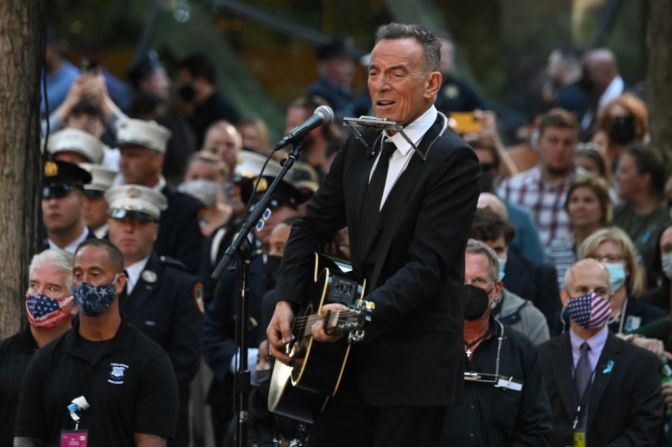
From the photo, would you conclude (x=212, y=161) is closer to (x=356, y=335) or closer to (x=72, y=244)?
(x=72, y=244)

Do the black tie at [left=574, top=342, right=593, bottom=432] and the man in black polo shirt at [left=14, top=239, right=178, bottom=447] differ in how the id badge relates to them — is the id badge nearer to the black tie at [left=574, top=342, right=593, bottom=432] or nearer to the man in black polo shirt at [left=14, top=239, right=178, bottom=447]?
→ the man in black polo shirt at [left=14, top=239, right=178, bottom=447]

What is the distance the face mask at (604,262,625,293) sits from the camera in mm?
10281

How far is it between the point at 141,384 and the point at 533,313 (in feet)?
8.42

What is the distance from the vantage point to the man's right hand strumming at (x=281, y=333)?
6.91 meters

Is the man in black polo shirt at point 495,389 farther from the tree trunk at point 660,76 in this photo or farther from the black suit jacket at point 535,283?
the tree trunk at point 660,76

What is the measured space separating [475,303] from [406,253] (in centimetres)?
200

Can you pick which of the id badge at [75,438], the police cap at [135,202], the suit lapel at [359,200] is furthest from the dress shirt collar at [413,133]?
the police cap at [135,202]

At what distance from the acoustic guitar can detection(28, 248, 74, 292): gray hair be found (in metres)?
2.68

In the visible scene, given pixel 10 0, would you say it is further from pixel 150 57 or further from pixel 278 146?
pixel 150 57

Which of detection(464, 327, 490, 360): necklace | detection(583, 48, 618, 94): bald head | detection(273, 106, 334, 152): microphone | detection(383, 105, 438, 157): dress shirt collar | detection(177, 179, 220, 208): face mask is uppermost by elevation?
detection(583, 48, 618, 94): bald head

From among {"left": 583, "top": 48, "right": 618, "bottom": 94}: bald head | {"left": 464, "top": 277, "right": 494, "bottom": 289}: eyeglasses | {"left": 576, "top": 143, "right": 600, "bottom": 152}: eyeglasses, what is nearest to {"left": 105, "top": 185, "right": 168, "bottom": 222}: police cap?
{"left": 464, "top": 277, "right": 494, "bottom": 289}: eyeglasses

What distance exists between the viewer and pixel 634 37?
1895 centimetres

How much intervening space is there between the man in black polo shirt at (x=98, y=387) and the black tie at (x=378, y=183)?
2.40m

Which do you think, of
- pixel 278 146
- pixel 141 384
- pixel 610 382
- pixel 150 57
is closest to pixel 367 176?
pixel 278 146
